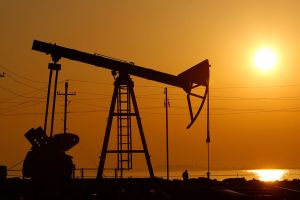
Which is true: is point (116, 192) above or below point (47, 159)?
below

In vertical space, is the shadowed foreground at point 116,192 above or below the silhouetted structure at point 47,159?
below

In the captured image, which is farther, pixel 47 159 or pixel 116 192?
pixel 116 192

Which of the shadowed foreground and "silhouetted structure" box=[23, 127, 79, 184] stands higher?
"silhouetted structure" box=[23, 127, 79, 184]

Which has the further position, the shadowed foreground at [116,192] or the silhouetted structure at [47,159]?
the silhouetted structure at [47,159]

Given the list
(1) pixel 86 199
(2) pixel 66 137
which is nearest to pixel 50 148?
(2) pixel 66 137

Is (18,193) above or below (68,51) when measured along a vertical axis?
below

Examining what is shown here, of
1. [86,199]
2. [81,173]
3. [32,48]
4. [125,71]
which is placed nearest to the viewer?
[86,199]

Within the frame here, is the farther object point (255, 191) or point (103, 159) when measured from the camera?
point (103, 159)

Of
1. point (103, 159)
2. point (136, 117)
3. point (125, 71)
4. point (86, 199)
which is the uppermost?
point (125, 71)

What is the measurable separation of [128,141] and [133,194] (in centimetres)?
530

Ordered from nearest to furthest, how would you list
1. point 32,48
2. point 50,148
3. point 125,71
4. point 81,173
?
point 50,148 → point 32,48 → point 125,71 → point 81,173

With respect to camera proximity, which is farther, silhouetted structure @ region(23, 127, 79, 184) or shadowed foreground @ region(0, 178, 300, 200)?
silhouetted structure @ region(23, 127, 79, 184)

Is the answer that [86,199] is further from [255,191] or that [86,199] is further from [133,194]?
[255,191]

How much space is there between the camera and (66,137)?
68.1ft
